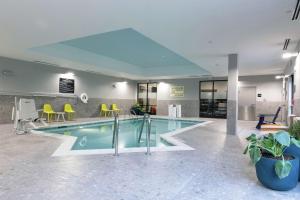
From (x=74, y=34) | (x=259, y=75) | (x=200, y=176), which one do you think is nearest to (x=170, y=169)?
(x=200, y=176)

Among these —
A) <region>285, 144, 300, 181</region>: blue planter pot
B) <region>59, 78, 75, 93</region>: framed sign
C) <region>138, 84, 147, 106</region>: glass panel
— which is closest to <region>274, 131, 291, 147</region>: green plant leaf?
<region>285, 144, 300, 181</region>: blue planter pot

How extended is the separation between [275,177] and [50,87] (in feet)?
32.7

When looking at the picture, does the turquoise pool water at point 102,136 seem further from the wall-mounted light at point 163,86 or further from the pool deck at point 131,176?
the wall-mounted light at point 163,86

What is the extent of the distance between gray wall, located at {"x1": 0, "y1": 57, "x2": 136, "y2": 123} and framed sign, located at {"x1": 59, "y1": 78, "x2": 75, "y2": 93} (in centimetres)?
21

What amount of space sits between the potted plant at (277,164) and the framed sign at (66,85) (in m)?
9.83

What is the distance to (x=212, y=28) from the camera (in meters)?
4.64

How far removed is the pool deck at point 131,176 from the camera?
2.38m

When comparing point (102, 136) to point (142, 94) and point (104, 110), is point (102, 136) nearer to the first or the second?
point (104, 110)

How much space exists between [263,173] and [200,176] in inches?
32.5

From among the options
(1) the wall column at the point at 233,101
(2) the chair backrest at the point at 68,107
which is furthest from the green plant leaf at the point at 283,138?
(2) the chair backrest at the point at 68,107

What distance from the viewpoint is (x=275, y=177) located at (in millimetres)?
2488

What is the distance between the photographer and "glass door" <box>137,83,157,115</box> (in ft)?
50.5

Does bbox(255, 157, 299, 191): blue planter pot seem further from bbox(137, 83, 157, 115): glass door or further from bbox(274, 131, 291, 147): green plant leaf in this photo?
bbox(137, 83, 157, 115): glass door

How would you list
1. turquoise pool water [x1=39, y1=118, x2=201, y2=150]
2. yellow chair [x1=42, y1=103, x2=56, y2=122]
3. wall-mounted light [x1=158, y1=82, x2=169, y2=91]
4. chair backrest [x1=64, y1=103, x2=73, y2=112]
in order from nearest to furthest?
turquoise pool water [x1=39, y1=118, x2=201, y2=150]
yellow chair [x1=42, y1=103, x2=56, y2=122]
chair backrest [x1=64, y1=103, x2=73, y2=112]
wall-mounted light [x1=158, y1=82, x2=169, y2=91]
